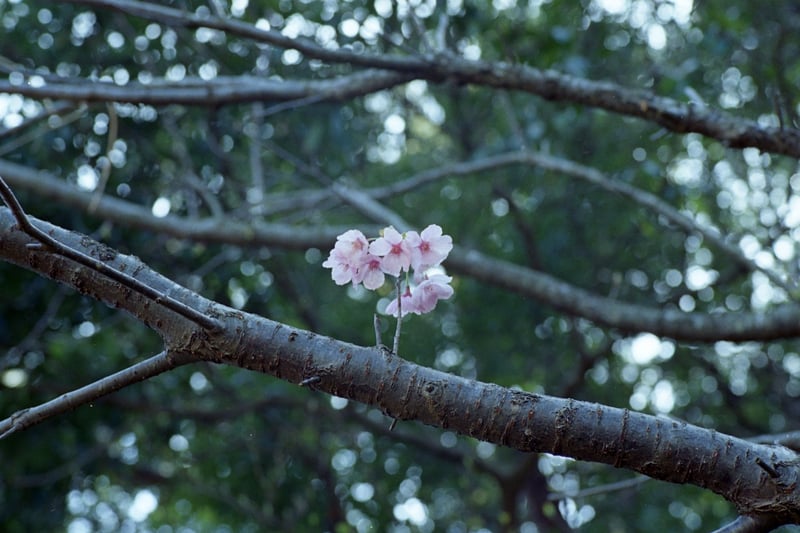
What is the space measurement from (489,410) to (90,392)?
75 centimetres

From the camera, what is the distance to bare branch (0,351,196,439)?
5.54ft

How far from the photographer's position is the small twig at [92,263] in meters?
1.59

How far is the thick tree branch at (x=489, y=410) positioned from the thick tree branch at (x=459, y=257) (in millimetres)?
2366

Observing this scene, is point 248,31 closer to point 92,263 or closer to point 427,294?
point 427,294

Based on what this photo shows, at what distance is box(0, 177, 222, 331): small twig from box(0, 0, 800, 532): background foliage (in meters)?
2.58

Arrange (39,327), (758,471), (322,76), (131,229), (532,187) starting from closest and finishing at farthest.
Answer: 1. (758,471)
2. (39,327)
3. (131,229)
4. (322,76)
5. (532,187)

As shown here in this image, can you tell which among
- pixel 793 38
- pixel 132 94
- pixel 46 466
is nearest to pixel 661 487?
pixel 793 38

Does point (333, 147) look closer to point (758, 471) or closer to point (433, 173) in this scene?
point (433, 173)

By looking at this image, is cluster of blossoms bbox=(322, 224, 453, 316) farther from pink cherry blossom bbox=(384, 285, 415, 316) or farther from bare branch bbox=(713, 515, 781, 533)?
bare branch bbox=(713, 515, 781, 533)

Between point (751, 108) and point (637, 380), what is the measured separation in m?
2.60

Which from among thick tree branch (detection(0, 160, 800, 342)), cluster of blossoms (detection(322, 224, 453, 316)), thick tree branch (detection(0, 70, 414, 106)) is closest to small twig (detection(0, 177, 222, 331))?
cluster of blossoms (detection(322, 224, 453, 316))

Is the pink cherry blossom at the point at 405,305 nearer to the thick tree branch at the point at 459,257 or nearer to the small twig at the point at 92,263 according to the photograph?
the small twig at the point at 92,263

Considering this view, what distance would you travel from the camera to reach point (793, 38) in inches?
234

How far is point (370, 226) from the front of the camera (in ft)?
16.3
